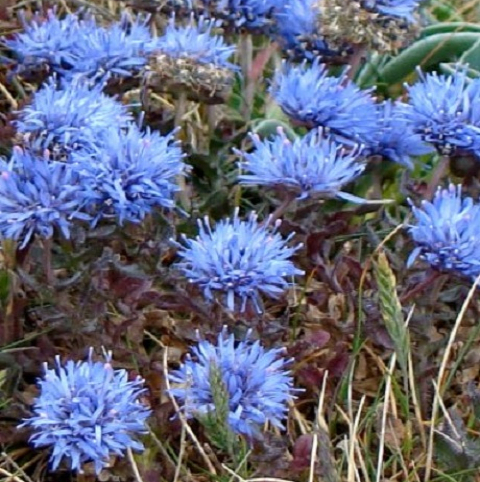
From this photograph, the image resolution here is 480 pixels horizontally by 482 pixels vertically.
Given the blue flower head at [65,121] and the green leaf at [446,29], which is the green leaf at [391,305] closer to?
the blue flower head at [65,121]

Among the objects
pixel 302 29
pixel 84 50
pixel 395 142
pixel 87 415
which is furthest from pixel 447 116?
pixel 87 415

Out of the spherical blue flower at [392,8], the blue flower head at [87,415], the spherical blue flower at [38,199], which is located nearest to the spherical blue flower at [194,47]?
the spherical blue flower at [392,8]

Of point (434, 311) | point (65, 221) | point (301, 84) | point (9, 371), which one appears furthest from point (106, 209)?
point (434, 311)

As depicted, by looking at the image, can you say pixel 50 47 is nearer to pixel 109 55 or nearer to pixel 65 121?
pixel 109 55

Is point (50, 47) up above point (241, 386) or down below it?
above

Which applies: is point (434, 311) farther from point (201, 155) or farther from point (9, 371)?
point (9, 371)

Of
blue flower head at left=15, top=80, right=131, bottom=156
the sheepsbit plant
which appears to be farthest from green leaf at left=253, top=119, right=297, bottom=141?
blue flower head at left=15, top=80, right=131, bottom=156
